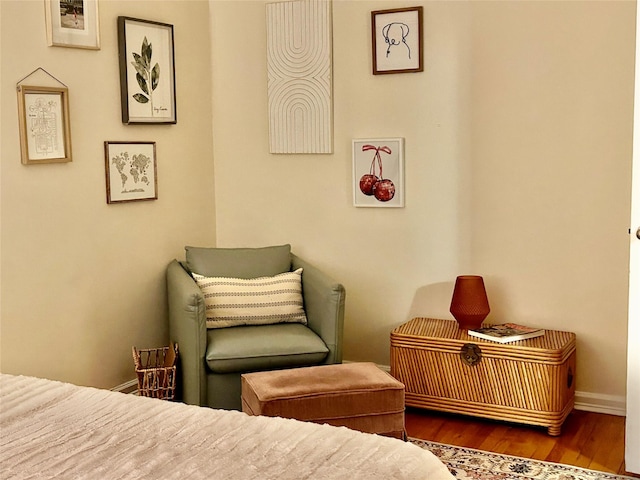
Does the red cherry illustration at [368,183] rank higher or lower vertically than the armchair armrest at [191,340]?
higher

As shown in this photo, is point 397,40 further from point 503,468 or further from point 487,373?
point 503,468

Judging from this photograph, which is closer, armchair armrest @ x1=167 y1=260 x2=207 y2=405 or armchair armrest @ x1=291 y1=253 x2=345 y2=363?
armchair armrest @ x1=167 y1=260 x2=207 y2=405

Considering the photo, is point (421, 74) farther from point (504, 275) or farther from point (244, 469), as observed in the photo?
point (244, 469)

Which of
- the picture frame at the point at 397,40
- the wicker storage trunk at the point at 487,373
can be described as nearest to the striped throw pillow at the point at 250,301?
the wicker storage trunk at the point at 487,373

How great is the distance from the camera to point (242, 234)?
15.0 feet

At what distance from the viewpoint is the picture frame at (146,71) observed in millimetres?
3881

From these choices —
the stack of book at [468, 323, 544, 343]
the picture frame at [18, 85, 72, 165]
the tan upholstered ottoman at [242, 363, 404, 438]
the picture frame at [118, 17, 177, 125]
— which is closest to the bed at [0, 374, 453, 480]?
the tan upholstered ottoman at [242, 363, 404, 438]

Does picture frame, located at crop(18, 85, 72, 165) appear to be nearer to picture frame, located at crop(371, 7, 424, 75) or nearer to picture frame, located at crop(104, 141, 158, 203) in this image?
picture frame, located at crop(104, 141, 158, 203)

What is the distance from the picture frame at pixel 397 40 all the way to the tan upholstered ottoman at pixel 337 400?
66.5 inches

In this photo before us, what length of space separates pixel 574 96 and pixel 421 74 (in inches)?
29.9

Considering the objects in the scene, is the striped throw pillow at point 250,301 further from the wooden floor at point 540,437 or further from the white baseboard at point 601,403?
the white baseboard at point 601,403

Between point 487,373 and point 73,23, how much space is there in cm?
242

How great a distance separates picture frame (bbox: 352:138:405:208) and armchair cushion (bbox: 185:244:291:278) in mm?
539

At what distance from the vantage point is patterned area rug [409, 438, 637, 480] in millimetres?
3057
